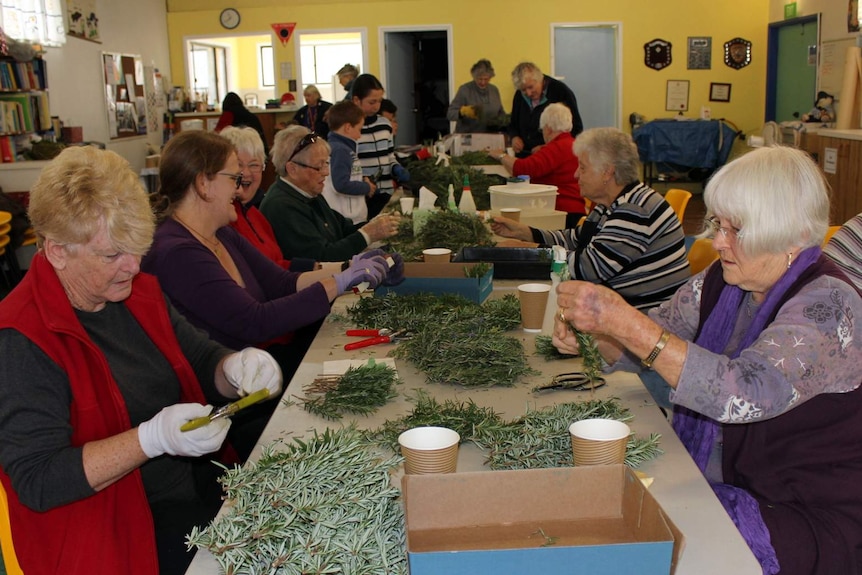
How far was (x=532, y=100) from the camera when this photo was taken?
7.64 m

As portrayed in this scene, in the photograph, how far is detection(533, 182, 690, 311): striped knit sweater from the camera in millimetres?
3250

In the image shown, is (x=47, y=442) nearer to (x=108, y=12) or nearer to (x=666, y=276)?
(x=666, y=276)

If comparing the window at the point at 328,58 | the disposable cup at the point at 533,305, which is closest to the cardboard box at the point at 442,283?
the disposable cup at the point at 533,305

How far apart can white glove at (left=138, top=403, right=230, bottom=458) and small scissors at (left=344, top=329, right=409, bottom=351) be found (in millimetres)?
808

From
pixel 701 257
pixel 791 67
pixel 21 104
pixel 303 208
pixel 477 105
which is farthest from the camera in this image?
pixel 791 67

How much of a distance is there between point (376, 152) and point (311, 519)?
533 cm

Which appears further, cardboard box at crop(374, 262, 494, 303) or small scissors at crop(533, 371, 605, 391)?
cardboard box at crop(374, 262, 494, 303)

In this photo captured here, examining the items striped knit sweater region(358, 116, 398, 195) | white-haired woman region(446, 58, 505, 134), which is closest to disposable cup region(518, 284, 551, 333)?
striped knit sweater region(358, 116, 398, 195)

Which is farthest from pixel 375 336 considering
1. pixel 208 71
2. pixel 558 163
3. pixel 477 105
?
pixel 208 71

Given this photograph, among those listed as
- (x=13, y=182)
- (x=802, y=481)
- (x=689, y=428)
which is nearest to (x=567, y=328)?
(x=689, y=428)

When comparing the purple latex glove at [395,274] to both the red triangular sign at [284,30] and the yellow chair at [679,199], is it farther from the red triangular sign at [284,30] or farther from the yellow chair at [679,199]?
the red triangular sign at [284,30]

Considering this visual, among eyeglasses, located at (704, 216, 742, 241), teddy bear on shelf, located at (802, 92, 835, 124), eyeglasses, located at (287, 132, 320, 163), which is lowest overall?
eyeglasses, located at (704, 216, 742, 241)

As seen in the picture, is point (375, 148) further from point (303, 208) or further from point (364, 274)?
point (364, 274)

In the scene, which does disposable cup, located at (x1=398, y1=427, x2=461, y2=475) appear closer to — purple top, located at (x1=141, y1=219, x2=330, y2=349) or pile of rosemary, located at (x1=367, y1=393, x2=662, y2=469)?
pile of rosemary, located at (x1=367, y1=393, x2=662, y2=469)
